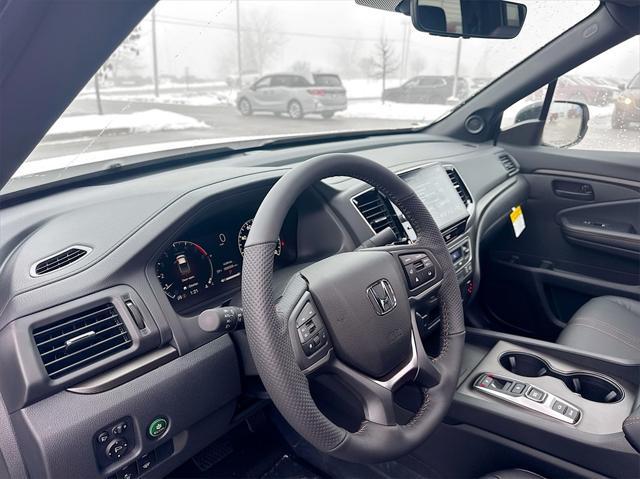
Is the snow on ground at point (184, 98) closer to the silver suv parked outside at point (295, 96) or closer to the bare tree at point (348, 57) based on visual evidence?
the silver suv parked outside at point (295, 96)

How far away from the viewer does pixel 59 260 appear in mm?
1333

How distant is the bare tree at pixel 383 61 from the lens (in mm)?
3400

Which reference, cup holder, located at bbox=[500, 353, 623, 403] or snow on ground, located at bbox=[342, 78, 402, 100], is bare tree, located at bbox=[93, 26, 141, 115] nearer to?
cup holder, located at bbox=[500, 353, 623, 403]

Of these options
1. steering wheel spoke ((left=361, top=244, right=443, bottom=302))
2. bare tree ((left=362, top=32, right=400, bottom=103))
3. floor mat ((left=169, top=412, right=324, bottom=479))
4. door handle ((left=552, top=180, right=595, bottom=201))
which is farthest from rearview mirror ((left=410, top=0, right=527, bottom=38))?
floor mat ((left=169, top=412, right=324, bottom=479))

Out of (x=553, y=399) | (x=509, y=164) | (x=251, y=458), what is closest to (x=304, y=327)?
(x=553, y=399)

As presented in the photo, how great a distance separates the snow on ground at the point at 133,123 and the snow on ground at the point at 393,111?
125cm

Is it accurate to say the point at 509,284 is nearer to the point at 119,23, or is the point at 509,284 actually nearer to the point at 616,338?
the point at 616,338

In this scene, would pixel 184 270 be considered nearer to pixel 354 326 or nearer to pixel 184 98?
pixel 354 326

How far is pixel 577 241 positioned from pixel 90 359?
2609 millimetres

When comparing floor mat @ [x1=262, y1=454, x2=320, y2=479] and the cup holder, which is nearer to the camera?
the cup holder

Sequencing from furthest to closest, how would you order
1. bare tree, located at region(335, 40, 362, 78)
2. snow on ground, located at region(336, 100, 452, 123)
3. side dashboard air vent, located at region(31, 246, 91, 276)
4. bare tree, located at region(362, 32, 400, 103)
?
1. bare tree, located at region(335, 40, 362, 78)
2. bare tree, located at region(362, 32, 400, 103)
3. snow on ground, located at region(336, 100, 452, 123)
4. side dashboard air vent, located at region(31, 246, 91, 276)

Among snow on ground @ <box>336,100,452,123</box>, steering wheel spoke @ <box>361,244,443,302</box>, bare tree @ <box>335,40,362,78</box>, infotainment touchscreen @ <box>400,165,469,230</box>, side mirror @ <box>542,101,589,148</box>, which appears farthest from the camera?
bare tree @ <box>335,40,362,78</box>

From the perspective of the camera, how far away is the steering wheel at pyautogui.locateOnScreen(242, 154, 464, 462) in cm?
111

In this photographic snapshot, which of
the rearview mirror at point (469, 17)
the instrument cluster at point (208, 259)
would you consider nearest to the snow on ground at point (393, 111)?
the rearview mirror at point (469, 17)
